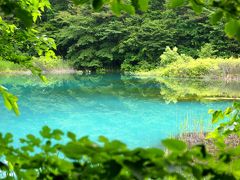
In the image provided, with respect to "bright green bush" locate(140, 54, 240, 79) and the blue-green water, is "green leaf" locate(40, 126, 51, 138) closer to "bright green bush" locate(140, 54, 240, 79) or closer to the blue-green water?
the blue-green water

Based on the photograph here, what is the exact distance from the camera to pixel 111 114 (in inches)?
398

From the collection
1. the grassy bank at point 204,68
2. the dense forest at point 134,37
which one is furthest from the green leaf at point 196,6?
the dense forest at point 134,37

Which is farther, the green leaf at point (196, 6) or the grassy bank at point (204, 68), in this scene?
the grassy bank at point (204, 68)

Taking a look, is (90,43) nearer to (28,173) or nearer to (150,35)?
(150,35)

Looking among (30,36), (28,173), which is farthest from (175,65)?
(28,173)

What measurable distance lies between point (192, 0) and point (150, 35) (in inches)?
945

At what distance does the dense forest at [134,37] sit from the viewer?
24.2 m

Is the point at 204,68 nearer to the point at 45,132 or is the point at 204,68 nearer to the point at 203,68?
the point at 203,68

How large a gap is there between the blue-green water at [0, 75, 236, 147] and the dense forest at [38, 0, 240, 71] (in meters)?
9.94

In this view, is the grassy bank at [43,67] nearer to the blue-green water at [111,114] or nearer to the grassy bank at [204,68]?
the grassy bank at [204,68]

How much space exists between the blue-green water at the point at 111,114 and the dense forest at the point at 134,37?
32.6 feet

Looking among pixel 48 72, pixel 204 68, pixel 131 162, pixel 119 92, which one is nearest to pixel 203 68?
pixel 204 68

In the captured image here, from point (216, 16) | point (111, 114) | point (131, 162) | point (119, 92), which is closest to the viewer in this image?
point (131, 162)

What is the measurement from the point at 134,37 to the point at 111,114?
49.8ft
